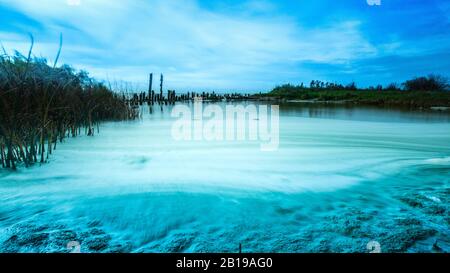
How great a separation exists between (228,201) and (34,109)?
2818 mm

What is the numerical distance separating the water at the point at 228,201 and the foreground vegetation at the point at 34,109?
28 centimetres

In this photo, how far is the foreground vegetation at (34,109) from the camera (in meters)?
3.01

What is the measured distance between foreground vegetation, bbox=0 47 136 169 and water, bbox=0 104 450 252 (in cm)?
28

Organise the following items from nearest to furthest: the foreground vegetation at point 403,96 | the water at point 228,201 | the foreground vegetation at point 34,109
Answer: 1. the water at point 228,201
2. the foreground vegetation at point 34,109
3. the foreground vegetation at point 403,96

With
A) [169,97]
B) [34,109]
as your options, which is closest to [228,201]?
[34,109]

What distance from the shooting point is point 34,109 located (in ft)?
11.9

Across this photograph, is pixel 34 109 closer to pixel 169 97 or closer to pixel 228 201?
pixel 228 201

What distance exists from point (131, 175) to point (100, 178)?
0.95ft

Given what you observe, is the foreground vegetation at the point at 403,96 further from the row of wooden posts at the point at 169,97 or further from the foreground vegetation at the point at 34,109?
the foreground vegetation at the point at 34,109

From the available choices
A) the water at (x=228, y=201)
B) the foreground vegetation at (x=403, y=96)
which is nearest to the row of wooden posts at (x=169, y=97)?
the foreground vegetation at (x=403, y=96)

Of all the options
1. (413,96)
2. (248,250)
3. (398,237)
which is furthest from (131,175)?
(413,96)

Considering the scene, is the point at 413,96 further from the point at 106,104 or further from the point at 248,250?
the point at 248,250

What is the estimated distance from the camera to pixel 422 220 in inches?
72.4

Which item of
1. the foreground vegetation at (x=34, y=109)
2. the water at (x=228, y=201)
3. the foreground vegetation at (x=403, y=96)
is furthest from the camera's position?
the foreground vegetation at (x=403, y=96)
